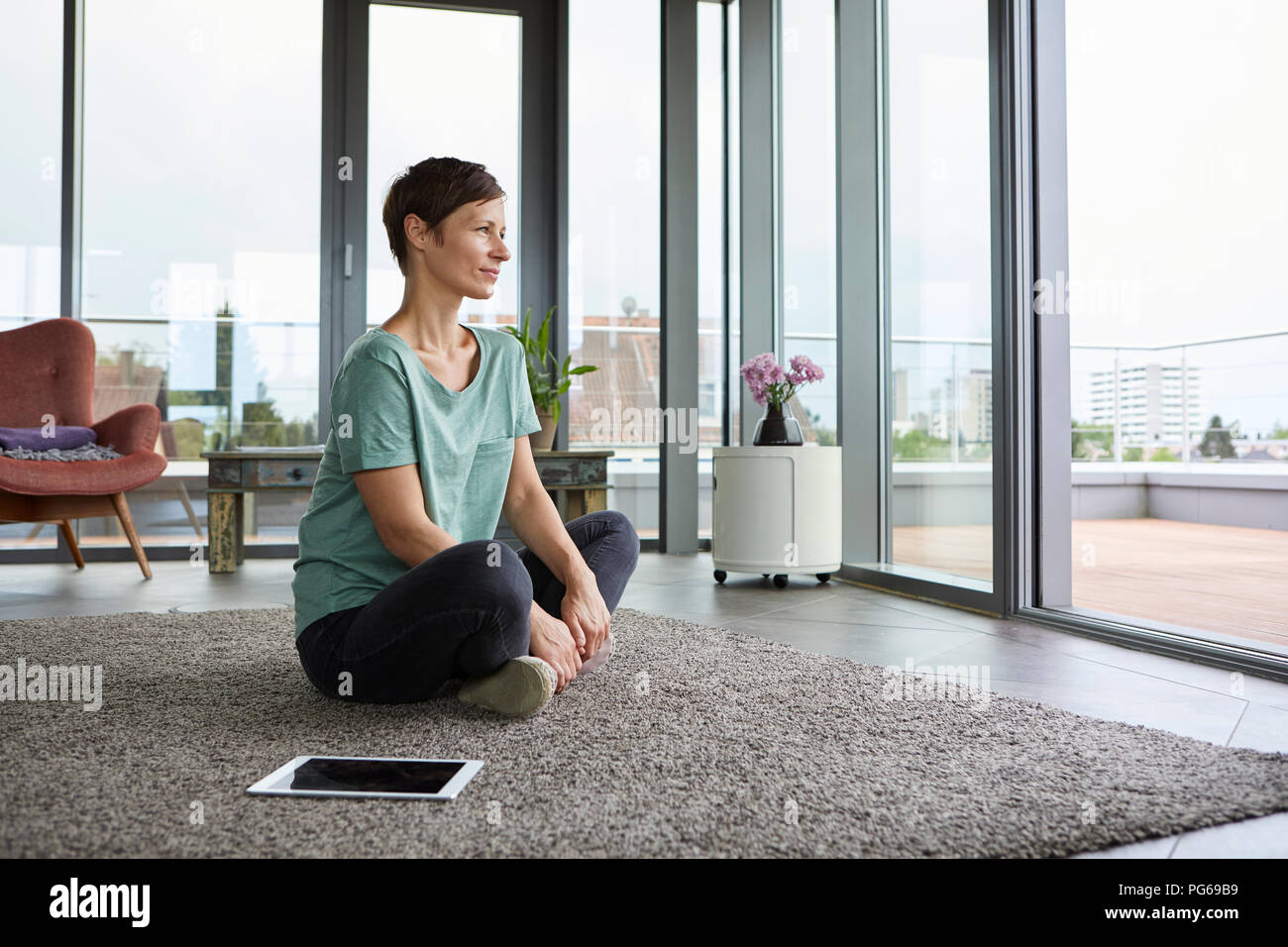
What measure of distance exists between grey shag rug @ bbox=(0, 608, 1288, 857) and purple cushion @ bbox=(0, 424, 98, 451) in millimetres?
2024

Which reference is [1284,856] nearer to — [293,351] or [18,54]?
A: [293,351]

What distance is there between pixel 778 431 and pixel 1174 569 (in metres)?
1.30

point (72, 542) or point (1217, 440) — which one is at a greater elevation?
point (1217, 440)

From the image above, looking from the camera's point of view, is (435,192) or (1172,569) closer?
(435,192)

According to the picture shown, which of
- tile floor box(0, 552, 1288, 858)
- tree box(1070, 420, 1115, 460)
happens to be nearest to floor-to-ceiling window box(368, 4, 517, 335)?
tile floor box(0, 552, 1288, 858)

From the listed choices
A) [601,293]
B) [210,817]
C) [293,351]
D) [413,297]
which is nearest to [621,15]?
[601,293]

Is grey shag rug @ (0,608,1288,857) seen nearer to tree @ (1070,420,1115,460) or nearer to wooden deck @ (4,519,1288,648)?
wooden deck @ (4,519,1288,648)

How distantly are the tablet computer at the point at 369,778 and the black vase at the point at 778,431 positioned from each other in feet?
7.04

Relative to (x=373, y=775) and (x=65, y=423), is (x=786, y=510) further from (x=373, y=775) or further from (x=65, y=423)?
(x=65, y=423)

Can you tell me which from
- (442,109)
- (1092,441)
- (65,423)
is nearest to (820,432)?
(1092,441)

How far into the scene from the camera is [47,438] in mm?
3443

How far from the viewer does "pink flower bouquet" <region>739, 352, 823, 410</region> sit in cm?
325

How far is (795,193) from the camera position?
4062 mm

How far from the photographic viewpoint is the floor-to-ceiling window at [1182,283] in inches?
86.7
